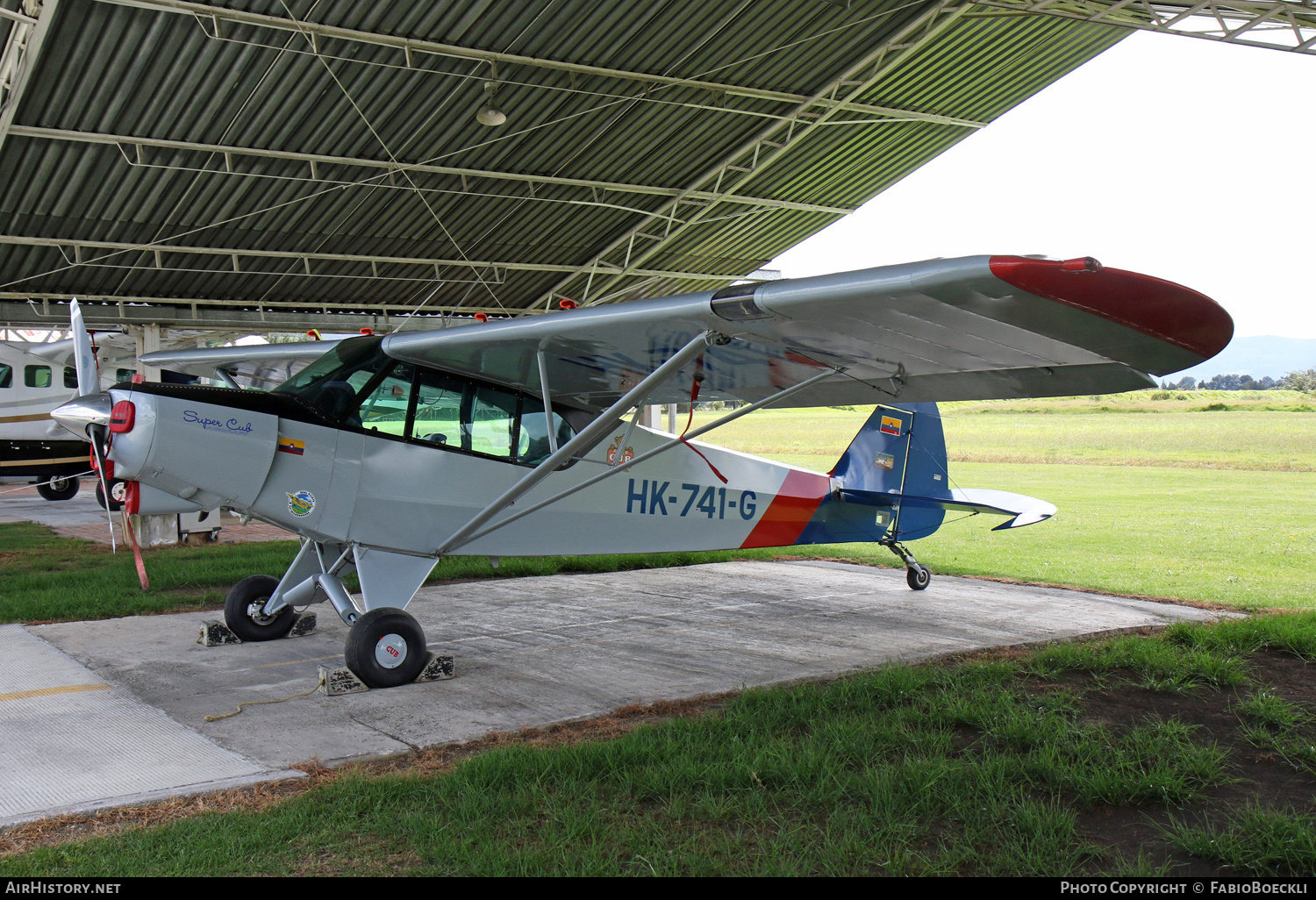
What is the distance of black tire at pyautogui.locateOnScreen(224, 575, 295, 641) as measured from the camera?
7266mm

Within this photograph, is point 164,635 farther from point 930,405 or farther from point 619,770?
point 930,405

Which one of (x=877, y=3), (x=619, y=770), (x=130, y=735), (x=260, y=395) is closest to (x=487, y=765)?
(x=619, y=770)

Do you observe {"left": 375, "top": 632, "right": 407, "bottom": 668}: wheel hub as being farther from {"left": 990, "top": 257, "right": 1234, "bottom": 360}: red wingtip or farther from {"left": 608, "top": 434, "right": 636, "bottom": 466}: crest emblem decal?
{"left": 990, "top": 257, "right": 1234, "bottom": 360}: red wingtip

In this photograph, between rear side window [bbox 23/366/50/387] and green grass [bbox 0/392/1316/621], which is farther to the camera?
rear side window [bbox 23/366/50/387]

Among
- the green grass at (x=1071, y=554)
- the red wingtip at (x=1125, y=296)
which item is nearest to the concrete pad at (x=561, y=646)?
the green grass at (x=1071, y=554)

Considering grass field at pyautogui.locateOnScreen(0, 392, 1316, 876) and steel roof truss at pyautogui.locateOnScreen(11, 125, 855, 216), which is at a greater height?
steel roof truss at pyautogui.locateOnScreen(11, 125, 855, 216)

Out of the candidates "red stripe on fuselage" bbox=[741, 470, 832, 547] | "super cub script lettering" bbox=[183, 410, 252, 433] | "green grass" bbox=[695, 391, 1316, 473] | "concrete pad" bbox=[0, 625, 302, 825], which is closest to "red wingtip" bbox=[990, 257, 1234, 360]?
"concrete pad" bbox=[0, 625, 302, 825]

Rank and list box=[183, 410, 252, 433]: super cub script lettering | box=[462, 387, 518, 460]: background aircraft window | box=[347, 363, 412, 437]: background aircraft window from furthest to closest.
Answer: box=[462, 387, 518, 460]: background aircraft window, box=[347, 363, 412, 437]: background aircraft window, box=[183, 410, 252, 433]: super cub script lettering

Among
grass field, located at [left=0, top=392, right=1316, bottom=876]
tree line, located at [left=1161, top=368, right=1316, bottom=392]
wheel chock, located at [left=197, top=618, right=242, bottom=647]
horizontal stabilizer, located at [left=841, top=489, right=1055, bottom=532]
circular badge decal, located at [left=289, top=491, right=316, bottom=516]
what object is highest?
tree line, located at [left=1161, top=368, right=1316, bottom=392]

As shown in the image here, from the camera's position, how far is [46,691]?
19.0 ft

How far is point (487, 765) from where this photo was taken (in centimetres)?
411

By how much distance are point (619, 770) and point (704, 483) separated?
4399 millimetres

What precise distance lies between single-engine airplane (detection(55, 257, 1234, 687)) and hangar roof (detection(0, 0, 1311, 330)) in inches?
154

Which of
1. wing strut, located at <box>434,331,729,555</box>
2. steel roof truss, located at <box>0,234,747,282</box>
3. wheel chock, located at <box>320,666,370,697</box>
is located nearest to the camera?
wing strut, located at <box>434,331,729,555</box>
